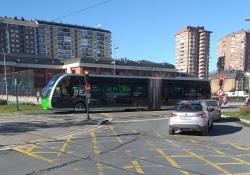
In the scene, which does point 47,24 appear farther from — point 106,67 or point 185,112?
point 185,112

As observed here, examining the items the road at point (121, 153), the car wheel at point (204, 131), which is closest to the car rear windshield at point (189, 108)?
the car wheel at point (204, 131)

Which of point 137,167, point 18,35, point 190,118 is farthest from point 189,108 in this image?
point 18,35

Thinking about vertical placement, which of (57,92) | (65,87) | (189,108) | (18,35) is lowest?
(189,108)

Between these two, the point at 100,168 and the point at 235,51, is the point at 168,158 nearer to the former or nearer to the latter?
the point at 100,168

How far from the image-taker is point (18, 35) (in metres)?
107

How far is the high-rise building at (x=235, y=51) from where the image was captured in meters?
102

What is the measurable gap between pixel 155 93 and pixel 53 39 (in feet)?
275

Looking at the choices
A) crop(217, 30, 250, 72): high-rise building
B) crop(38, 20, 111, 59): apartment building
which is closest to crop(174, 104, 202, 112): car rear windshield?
crop(217, 30, 250, 72): high-rise building

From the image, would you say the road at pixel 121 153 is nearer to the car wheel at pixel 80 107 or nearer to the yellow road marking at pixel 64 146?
the yellow road marking at pixel 64 146

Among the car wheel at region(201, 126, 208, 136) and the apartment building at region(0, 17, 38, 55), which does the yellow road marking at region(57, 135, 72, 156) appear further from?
the apartment building at region(0, 17, 38, 55)

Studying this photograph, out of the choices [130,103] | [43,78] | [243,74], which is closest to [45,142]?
[130,103]

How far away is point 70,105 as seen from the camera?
1173 inches

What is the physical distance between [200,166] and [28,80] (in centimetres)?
3503

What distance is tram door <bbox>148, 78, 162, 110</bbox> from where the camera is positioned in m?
34.9
